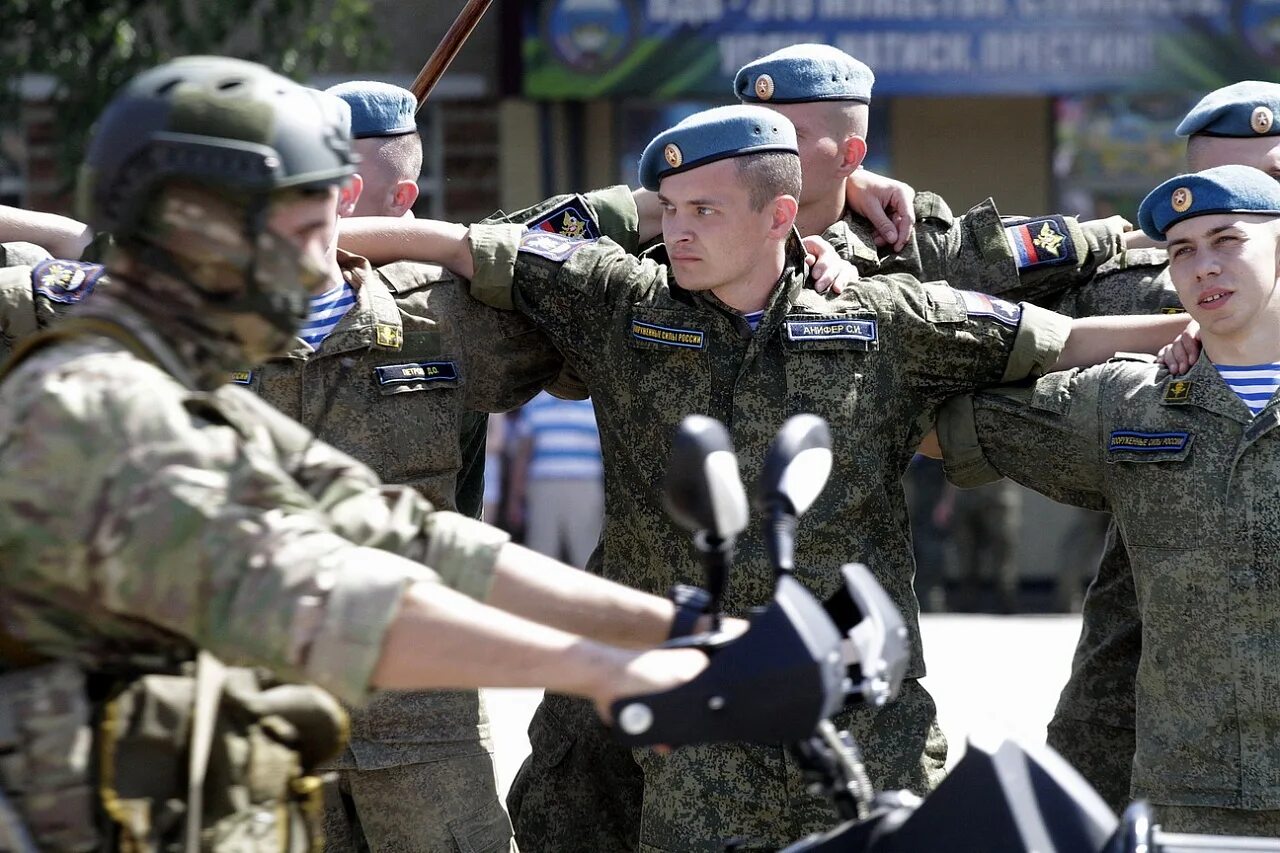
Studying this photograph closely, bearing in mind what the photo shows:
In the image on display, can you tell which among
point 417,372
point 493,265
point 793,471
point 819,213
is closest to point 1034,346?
point 819,213

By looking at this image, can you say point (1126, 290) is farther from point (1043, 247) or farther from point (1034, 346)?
point (1034, 346)

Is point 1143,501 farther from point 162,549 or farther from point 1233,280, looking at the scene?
point 162,549

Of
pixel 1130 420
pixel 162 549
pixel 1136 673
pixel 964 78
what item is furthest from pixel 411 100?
pixel 964 78

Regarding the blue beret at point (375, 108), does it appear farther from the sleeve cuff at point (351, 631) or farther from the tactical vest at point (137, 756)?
the sleeve cuff at point (351, 631)

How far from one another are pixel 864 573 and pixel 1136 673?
85.6 inches

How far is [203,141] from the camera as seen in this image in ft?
8.39

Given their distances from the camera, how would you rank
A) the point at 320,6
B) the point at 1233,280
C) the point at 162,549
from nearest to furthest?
the point at 162,549 < the point at 1233,280 < the point at 320,6

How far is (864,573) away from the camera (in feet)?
8.98

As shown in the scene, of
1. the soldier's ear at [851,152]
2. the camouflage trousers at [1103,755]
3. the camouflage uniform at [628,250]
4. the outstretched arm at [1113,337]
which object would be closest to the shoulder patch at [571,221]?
the camouflage uniform at [628,250]

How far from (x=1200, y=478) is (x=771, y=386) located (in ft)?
3.27

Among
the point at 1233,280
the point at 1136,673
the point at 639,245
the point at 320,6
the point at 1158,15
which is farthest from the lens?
the point at 1158,15

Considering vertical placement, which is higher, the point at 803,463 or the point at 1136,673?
the point at 803,463

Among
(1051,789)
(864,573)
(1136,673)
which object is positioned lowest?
(1136,673)

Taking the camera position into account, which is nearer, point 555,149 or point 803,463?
point 803,463
